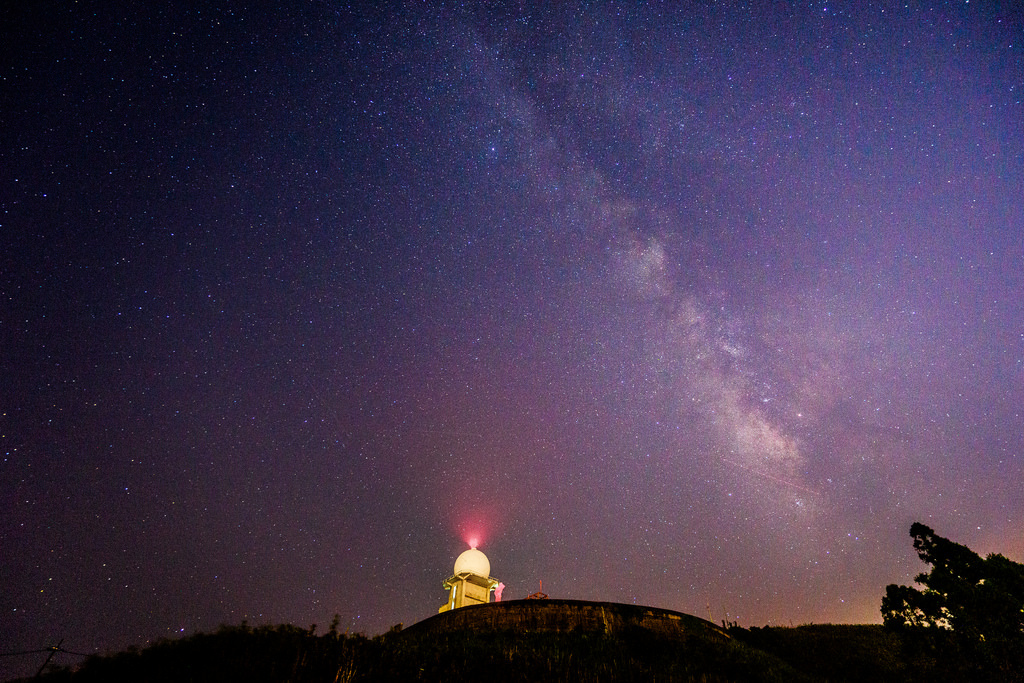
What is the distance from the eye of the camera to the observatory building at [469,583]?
151 feet

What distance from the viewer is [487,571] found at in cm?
4897

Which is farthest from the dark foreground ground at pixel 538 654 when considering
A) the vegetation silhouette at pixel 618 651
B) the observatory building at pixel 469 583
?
the observatory building at pixel 469 583

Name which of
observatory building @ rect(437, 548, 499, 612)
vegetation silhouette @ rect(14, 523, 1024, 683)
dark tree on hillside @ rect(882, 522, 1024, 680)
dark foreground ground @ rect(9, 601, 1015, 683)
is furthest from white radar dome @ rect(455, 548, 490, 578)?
dark tree on hillside @ rect(882, 522, 1024, 680)

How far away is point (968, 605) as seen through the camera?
1730 centimetres

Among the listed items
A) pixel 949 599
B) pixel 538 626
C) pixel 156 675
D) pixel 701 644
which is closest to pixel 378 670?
pixel 156 675

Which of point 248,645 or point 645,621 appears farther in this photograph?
point 645,621

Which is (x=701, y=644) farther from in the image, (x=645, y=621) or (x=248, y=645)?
(x=248, y=645)

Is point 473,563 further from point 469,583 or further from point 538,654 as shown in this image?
point 538,654

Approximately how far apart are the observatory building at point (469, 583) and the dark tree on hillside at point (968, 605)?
120ft

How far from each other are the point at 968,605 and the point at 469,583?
39.3 m

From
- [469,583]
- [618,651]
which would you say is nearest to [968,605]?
[618,651]

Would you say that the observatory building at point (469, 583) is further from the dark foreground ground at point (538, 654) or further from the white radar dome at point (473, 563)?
the dark foreground ground at point (538, 654)

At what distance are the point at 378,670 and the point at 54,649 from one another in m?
38.0

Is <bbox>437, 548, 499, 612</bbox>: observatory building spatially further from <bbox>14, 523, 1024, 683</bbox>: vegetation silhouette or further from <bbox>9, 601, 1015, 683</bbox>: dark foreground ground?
<bbox>14, 523, 1024, 683</bbox>: vegetation silhouette
